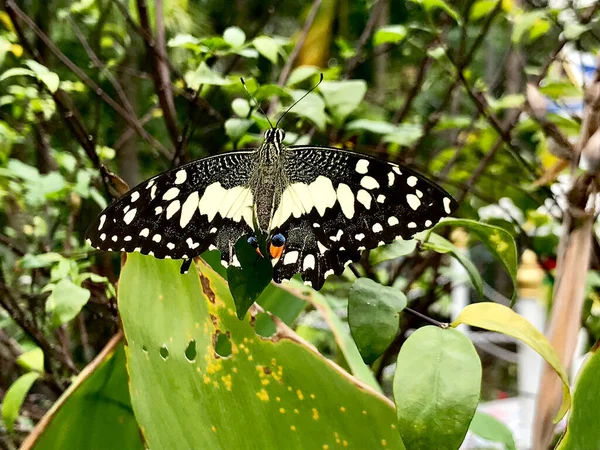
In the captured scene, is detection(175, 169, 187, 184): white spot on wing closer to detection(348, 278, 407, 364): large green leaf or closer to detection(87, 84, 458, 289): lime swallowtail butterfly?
detection(87, 84, 458, 289): lime swallowtail butterfly

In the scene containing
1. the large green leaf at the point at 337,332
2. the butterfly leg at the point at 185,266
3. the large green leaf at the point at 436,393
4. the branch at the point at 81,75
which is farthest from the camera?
the branch at the point at 81,75

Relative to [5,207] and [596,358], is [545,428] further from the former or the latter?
[5,207]

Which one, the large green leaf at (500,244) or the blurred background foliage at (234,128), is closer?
the large green leaf at (500,244)

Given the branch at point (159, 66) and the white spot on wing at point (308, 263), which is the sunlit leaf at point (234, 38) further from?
the white spot on wing at point (308, 263)

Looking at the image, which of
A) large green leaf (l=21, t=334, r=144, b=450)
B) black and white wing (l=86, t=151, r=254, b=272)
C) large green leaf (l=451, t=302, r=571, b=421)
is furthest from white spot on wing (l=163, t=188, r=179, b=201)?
large green leaf (l=451, t=302, r=571, b=421)

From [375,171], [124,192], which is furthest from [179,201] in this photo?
[375,171]

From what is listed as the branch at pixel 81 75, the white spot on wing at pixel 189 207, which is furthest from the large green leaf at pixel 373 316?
the branch at pixel 81 75

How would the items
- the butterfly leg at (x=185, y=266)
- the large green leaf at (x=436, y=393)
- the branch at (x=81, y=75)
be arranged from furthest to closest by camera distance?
1. the branch at (x=81, y=75)
2. the butterfly leg at (x=185, y=266)
3. the large green leaf at (x=436, y=393)

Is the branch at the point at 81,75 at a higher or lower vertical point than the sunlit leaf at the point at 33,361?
higher
